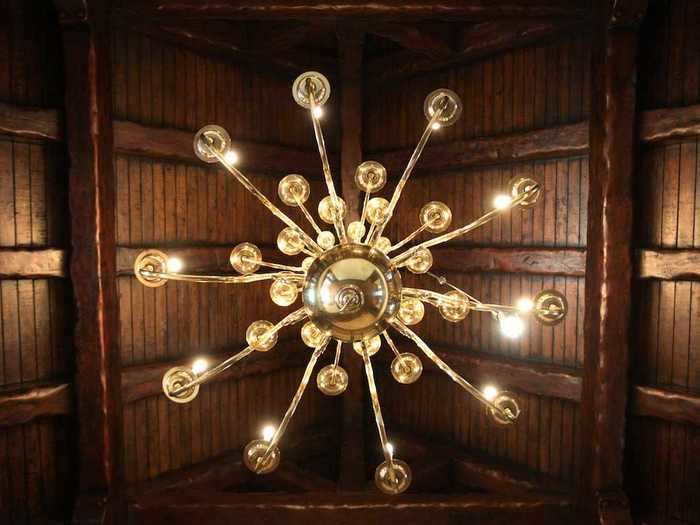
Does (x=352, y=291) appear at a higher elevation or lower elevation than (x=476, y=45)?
lower

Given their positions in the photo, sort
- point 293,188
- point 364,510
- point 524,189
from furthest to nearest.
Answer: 1. point 364,510
2. point 293,188
3. point 524,189

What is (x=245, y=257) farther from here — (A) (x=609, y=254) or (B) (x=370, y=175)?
(A) (x=609, y=254)

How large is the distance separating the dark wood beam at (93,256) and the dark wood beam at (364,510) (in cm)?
46

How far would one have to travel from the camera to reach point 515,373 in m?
4.15

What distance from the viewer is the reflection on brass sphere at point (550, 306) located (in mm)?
2084

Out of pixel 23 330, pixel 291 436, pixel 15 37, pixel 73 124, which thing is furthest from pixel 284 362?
pixel 15 37

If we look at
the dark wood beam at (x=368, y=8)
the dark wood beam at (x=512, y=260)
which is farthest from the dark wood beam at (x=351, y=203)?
the dark wood beam at (x=368, y=8)

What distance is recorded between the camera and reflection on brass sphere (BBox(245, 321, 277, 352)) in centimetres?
228

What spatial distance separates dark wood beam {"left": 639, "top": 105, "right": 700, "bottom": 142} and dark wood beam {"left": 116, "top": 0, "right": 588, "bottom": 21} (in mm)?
918

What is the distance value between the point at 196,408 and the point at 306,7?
3506 mm

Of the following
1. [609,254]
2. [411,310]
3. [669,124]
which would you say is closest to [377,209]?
[411,310]

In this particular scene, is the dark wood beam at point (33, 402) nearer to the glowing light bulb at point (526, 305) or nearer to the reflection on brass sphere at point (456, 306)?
the reflection on brass sphere at point (456, 306)

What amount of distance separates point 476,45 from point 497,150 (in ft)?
3.31

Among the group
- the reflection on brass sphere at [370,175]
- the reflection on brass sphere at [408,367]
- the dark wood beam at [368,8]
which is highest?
the dark wood beam at [368,8]
